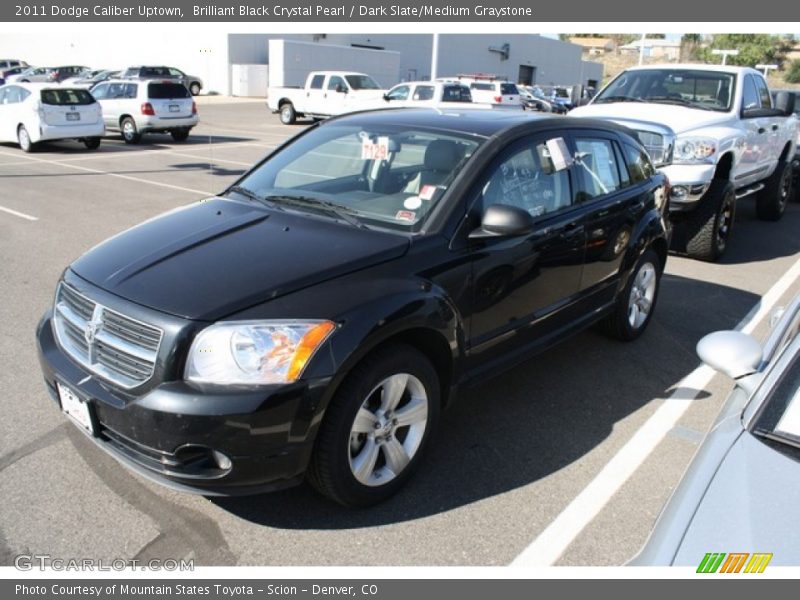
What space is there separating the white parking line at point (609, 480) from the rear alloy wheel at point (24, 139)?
15.9 m

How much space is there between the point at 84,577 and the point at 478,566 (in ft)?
5.20

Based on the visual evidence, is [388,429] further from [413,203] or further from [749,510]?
[749,510]

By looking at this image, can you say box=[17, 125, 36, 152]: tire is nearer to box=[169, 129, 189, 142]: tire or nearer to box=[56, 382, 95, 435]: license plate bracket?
box=[169, 129, 189, 142]: tire

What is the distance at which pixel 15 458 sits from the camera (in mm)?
3434

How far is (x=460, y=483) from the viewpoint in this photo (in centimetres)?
336

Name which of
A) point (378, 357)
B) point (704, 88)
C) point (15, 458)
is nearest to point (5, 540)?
point (15, 458)

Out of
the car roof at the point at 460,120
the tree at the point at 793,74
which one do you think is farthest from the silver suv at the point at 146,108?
the tree at the point at 793,74

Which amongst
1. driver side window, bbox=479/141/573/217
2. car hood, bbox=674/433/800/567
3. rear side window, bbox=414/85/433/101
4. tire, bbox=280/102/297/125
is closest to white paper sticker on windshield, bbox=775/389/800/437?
car hood, bbox=674/433/800/567

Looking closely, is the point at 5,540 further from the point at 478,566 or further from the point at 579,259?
the point at 579,259

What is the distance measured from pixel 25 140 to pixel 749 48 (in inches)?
2898

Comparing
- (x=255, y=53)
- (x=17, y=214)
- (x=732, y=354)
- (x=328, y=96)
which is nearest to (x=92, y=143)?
(x=17, y=214)

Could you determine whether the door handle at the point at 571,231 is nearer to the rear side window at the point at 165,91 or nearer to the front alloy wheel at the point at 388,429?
the front alloy wheel at the point at 388,429

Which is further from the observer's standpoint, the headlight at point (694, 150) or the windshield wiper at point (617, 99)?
the windshield wiper at point (617, 99)

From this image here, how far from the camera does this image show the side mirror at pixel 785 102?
905cm
